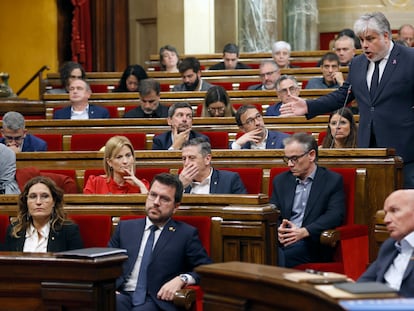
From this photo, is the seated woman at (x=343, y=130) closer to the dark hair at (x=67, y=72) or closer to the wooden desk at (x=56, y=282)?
the wooden desk at (x=56, y=282)

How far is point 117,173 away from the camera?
5754mm

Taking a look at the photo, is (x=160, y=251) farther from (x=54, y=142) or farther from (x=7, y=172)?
(x=54, y=142)

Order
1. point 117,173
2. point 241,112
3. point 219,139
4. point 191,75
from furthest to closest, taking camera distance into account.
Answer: point 191,75 → point 219,139 → point 241,112 → point 117,173

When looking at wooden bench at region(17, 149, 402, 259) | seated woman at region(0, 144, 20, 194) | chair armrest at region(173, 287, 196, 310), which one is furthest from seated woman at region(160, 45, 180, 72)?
chair armrest at region(173, 287, 196, 310)

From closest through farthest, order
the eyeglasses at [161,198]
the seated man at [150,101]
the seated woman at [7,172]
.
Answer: the eyeglasses at [161,198] → the seated woman at [7,172] → the seated man at [150,101]

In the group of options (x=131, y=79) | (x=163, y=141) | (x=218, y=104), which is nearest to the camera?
(x=163, y=141)

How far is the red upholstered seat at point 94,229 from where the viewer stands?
4953 mm

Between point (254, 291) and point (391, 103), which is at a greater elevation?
point (391, 103)

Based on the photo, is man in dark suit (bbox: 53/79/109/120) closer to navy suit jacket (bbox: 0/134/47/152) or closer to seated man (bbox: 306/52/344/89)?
navy suit jacket (bbox: 0/134/47/152)

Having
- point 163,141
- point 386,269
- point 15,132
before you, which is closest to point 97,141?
point 163,141

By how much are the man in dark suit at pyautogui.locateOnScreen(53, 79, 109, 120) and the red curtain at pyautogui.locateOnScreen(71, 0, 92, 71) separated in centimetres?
453

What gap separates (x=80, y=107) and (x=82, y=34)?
484 centimetres

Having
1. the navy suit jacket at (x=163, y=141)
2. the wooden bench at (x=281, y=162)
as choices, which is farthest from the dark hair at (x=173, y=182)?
the navy suit jacket at (x=163, y=141)

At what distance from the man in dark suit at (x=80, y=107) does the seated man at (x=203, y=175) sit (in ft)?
9.32
